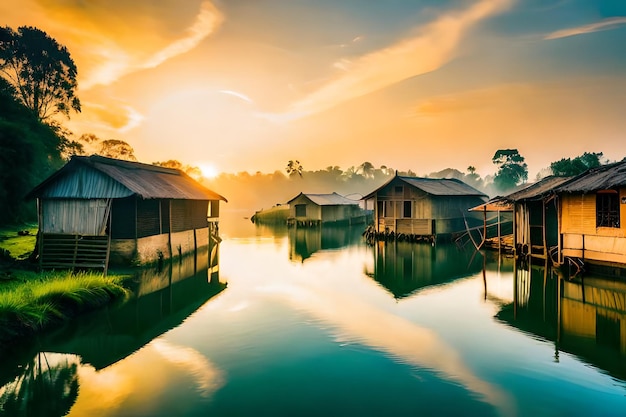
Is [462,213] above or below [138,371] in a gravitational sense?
above

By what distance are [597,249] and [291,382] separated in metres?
17.6

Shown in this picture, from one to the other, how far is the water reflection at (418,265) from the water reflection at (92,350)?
8.77 metres

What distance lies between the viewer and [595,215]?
18.9 meters

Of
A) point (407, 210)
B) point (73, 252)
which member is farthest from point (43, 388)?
point (407, 210)

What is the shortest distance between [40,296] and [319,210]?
4546cm

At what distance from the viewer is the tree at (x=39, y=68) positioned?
147 feet

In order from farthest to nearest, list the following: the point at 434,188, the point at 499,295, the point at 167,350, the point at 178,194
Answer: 1. the point at 434,188
2. the point at 178,194
3. the point at 499,295
4. the point at 167,350

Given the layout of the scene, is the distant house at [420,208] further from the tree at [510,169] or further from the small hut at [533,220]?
the tree at [510,169]

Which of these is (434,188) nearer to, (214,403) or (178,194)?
(178,194)

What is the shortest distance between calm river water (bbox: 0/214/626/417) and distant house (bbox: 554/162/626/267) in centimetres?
157

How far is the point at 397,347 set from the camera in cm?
1064

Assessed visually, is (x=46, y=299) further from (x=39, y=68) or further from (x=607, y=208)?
(x=39, y=68)

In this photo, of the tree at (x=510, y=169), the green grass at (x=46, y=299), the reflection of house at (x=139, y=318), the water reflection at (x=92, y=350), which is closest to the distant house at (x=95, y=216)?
the reflection of house at (x=139, y=318)

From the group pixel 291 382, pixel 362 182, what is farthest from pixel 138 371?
pixel 362 182
